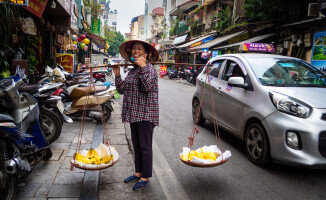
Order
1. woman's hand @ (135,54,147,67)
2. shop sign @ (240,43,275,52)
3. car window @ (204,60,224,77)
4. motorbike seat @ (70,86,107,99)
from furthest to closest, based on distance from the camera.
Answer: shop sign @ (240,43,275,52), motorbike seat @ (70,86,107,99), car window @ (204,60,224,77), woman's hand @ (135,54,147,67)

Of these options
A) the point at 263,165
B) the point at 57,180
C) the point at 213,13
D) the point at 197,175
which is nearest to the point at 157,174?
the point at 197,175

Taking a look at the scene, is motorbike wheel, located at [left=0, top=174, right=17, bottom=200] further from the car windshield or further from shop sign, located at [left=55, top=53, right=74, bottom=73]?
shop sign, located at [left=55, top=53, right=74, bottom=73]

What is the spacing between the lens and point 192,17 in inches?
1206

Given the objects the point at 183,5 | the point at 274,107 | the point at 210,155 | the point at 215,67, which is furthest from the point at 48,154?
the point at 183,5

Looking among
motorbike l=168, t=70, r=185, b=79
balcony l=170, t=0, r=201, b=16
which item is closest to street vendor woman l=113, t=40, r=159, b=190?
motorbike l=168, t=70, r=185, b=79

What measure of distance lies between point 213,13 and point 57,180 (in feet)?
76.8

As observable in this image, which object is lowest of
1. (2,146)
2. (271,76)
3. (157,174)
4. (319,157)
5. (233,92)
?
(157,174)

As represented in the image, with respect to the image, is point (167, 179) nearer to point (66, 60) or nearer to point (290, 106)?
point (290, 106)

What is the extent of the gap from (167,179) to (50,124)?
7.54 feet

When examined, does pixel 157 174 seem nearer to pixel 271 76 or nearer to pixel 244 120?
pixel 244 120

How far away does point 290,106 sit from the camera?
3510 mm

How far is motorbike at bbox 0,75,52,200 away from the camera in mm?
2549

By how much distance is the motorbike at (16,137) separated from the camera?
2.55 meters

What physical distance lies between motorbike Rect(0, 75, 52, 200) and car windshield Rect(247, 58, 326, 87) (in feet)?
10.8
